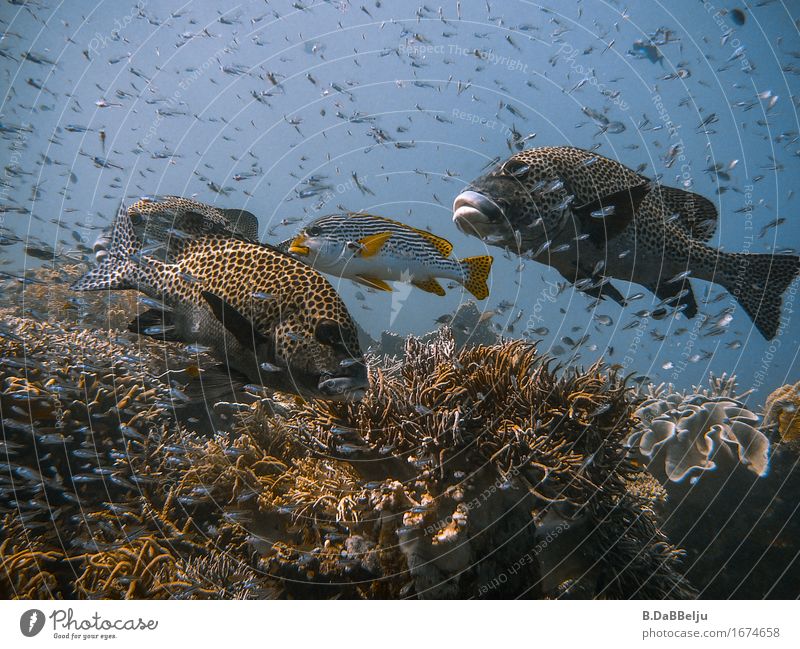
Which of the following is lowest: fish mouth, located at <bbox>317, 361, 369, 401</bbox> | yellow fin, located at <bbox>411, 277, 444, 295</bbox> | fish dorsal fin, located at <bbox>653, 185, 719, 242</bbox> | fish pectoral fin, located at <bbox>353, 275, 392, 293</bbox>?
fish mouth, located at <bbox>317, 361, 369, 401</bbox>

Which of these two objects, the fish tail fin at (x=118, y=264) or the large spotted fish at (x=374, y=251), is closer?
the fish tail fin at (x=118, y=264)

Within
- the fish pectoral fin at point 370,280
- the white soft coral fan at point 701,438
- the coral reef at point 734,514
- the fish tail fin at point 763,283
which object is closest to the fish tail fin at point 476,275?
the fish pectoral fin at point 370,280

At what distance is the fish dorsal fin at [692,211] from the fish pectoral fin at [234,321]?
4762 millimetres

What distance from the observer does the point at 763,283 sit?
443cm

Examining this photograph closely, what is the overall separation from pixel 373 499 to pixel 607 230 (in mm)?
3381

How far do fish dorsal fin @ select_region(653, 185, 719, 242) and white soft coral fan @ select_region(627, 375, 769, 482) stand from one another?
9.42 ft

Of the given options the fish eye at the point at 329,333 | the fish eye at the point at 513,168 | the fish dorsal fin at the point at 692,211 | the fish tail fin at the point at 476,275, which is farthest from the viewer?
the fish dorsal fin at the point at 692,211

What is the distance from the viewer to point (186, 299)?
3543mm

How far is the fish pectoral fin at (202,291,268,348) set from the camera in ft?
10.4

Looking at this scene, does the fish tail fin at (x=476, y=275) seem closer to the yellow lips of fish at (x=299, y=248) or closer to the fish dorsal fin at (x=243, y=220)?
the yellow lips of fish at (x=299, y=248)

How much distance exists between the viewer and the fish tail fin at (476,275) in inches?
177

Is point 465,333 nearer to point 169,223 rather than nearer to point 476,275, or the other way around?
point 476,275

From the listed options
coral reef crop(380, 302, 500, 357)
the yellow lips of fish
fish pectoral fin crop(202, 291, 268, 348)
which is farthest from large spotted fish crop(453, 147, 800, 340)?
coral reef crop(380, 302, 500, 357)

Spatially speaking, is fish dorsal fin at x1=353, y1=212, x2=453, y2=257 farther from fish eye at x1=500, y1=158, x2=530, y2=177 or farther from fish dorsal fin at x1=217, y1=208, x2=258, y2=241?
fish dorsal fin at x1=217, y1=208, x2=258, y2=241
